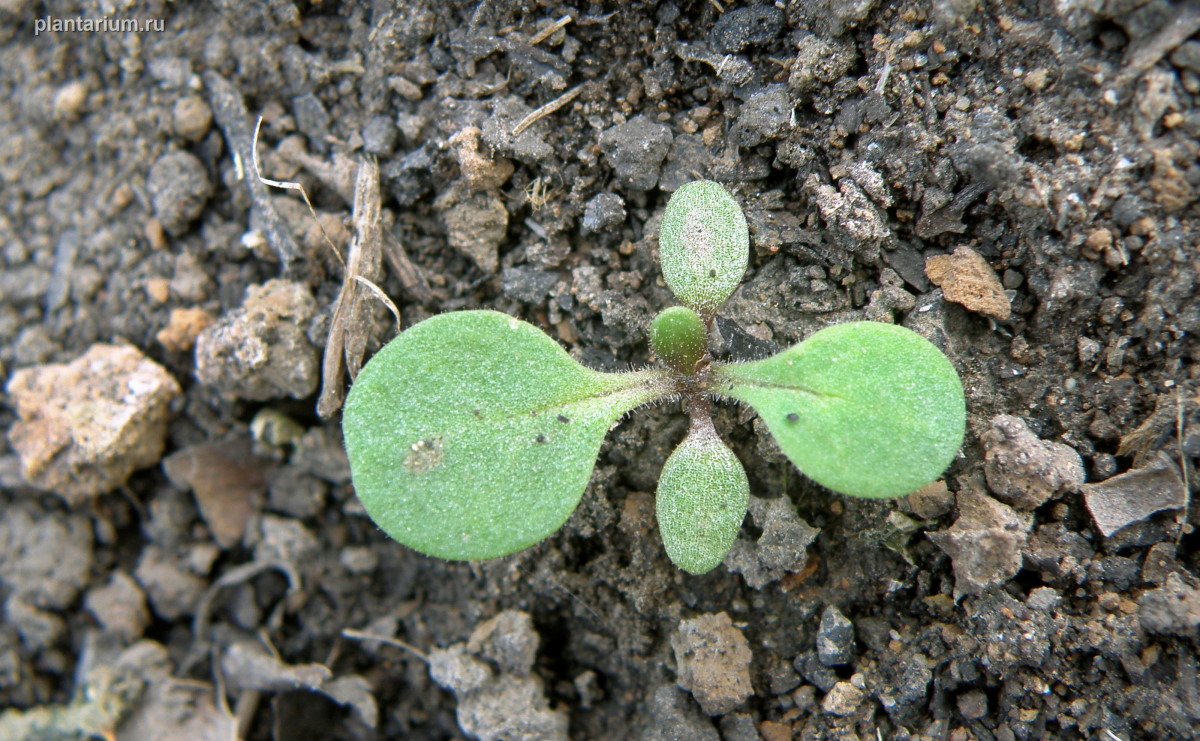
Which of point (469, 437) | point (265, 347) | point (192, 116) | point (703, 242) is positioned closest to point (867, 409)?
point (703, 242)

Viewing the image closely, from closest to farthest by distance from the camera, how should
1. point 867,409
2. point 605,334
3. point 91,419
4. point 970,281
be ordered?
point 867,409 < point 970,281 < point 605,334 < point 91,419

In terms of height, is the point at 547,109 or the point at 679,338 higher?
the point at 547,109

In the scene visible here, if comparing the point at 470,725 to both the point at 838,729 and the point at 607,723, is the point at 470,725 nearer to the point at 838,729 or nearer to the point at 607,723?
the point at 607,723

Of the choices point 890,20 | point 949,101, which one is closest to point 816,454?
point 949,101

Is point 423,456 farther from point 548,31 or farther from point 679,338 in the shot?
point 548,31

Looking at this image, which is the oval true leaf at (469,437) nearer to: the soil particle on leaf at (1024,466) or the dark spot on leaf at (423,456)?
the dark spot on leaf at (423,456)

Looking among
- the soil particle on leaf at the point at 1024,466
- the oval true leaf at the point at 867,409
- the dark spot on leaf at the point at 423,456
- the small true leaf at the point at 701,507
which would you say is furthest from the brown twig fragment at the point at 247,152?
the soil particle on leaf at the point at 1024,466
